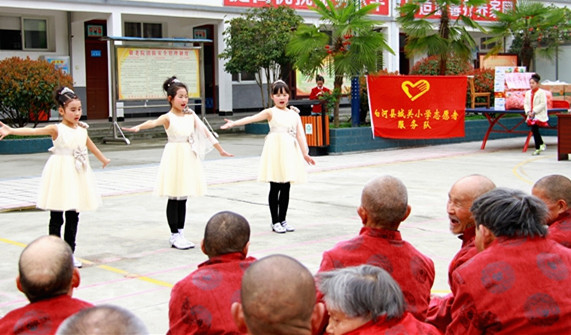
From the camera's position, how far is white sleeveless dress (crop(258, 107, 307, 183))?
8312 millimetres

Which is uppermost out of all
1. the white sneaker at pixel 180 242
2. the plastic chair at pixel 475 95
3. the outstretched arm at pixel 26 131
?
the plastic chair at pixel 475 95

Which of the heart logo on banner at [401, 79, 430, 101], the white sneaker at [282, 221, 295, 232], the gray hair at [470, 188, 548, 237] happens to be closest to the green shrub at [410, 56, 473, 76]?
the heart logo on banner at [401, 79, 430, 101]

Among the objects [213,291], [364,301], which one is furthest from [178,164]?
[364,301]

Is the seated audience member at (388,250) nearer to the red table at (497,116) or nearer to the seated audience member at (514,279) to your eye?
the seated audience member at (514,279)

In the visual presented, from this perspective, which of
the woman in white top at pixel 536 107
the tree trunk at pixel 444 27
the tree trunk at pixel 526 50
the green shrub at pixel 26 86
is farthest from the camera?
the tree trunk at pixel 526 50

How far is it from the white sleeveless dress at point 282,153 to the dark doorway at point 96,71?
1635 cm

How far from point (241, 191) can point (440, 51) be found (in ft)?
29.6

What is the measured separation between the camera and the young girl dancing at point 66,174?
6816 millimetres

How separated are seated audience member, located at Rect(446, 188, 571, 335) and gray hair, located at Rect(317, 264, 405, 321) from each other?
0.62 meters

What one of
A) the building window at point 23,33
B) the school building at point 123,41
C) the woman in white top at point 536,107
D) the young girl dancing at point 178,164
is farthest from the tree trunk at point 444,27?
the young girl dancing at point 178,164

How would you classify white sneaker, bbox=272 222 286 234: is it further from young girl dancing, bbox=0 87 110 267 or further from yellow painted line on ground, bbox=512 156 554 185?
yellow painted line on ground, bbox=512 156 554 185

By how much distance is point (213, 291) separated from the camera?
330 centimetres

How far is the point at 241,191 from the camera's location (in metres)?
11.1

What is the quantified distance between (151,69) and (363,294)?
58.6ft
